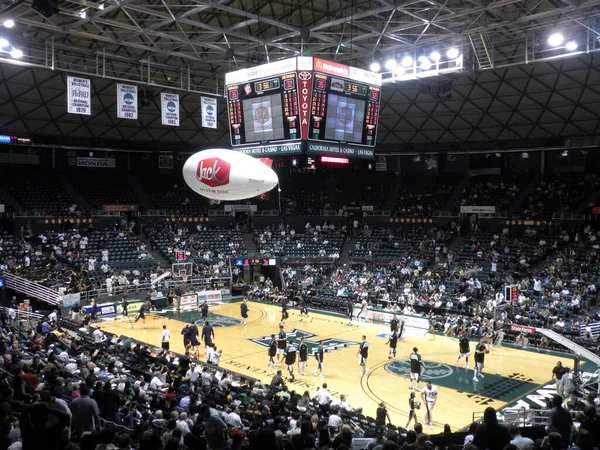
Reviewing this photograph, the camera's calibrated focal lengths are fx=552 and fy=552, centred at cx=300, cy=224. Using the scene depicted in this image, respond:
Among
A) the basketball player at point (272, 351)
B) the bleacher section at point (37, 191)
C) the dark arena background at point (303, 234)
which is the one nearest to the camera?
the dark arena background at point (303, 234)

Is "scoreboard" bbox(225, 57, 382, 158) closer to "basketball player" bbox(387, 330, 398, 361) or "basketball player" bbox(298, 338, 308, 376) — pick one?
"basketball player" bbox(298, 338, 308, 376)

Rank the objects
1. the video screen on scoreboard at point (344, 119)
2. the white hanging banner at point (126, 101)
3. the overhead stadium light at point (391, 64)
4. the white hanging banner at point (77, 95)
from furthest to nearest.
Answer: the overhead stadium light at point (391, 64) < the white hanging banner at point (126, 101) < the white hanging banner at point (77, 95) < the video screen on scoreboard at point (344, 119)

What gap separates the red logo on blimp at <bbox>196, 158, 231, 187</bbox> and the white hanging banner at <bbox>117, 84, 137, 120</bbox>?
13.4 m

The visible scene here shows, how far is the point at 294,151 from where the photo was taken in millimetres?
18266

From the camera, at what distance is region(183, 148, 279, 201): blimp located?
15.0 meters

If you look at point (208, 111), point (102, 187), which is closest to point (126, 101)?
point (208, 111)

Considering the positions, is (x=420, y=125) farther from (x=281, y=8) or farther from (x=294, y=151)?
(x=294, y=151)

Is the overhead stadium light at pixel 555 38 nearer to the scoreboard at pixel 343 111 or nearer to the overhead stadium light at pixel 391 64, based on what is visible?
the overhead stadium light at pixel 391 64

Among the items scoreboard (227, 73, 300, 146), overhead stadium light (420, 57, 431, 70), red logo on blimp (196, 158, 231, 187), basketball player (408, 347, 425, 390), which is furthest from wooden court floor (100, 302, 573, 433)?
overhead stadium light (420, 57, 431, 70)

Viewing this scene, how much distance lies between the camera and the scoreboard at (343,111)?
60.4ft

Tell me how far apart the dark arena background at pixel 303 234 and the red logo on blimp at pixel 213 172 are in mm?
163

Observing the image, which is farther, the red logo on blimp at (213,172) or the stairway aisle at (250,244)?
the stairway aisle at (250,244)

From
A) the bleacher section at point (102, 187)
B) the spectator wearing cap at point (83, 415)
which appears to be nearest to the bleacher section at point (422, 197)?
the bleacher section at point (102, 187)

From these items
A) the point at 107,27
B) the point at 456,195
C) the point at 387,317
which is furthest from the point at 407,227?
the point at 107,27
